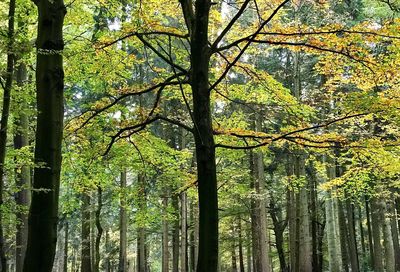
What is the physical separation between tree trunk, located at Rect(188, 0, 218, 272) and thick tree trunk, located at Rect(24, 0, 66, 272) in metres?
1.57

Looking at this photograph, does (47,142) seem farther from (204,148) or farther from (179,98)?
(179,98)

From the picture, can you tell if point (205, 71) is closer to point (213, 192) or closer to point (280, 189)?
point (213, 192)

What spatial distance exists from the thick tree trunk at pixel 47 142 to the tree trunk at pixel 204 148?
1.57 meters

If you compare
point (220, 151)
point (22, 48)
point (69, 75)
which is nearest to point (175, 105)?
point (220, 151)

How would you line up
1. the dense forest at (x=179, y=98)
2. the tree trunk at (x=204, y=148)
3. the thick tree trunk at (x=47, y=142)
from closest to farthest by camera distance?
the thick tree trunk at (x=47, y=142) < the dense forest at (x=179, y=98) < the tree trunk at (x=204, y=148)

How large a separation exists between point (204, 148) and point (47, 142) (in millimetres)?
1761

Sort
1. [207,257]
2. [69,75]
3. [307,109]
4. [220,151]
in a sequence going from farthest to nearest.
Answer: [220,151], [69,75], [307,109], [207,257]

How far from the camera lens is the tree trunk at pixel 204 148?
4613 millimetres

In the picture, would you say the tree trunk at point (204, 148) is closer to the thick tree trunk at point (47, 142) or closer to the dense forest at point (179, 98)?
the dense forest at point (179, 98)

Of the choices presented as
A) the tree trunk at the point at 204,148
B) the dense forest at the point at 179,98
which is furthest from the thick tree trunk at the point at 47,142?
the tree trunk at the point at 204,148

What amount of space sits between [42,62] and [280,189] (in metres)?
22.4

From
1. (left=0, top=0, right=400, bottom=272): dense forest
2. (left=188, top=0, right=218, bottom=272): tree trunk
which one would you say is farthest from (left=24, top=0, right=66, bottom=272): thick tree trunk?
(left=188, top=0, right=218, bottom=272): tree trunk

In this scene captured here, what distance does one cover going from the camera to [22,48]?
381 centimetres

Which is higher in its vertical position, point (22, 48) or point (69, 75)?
point (69, 75)
